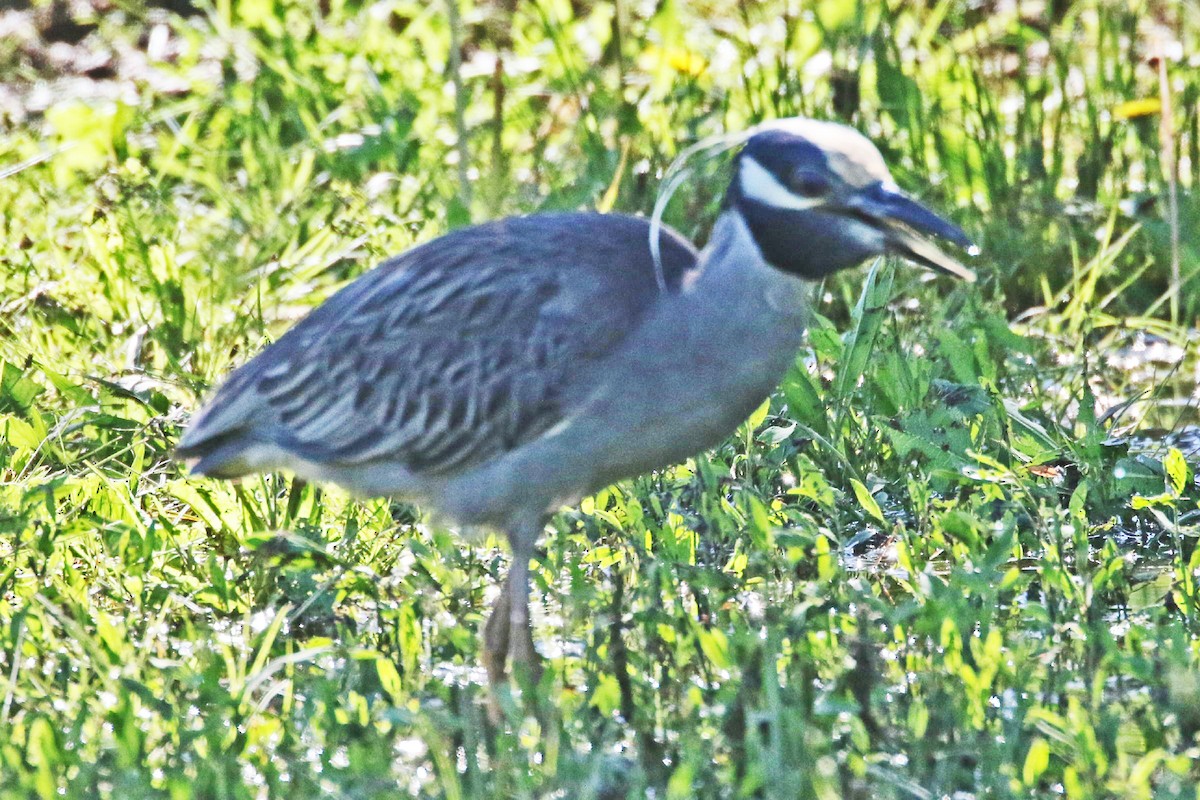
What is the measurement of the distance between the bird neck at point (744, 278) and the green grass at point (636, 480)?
536 millimetres

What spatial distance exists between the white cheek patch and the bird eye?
0.01 meters

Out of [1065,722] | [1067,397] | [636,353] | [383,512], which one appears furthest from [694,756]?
[1067,397]

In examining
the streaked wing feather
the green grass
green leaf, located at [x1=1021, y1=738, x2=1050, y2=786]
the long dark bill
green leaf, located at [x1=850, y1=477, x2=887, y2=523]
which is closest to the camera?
green leaf, located at [x1=1021, y1=738, x2=1050, y2=786]

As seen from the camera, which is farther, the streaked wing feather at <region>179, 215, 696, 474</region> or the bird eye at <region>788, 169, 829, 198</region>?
the streaked wing feather at <region>179, 215, 696, 474</region>

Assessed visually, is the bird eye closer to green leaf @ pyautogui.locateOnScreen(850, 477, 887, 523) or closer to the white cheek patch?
the white cheek patch

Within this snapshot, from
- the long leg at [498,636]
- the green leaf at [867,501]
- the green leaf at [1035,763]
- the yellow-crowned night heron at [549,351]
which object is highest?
the yellow-crowned night heron at [549,351]

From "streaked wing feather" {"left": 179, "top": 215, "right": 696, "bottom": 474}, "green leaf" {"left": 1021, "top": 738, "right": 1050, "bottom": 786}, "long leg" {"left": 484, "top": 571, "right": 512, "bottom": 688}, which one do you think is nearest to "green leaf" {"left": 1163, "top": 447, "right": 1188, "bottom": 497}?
"streaked wing feather" {"left": 179, "top": 215, "right": 696, "bottom": 474}

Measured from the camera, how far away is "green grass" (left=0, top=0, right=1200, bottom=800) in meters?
3.77

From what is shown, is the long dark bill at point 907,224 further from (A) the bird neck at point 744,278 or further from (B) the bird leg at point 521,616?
(B) the bird leg at point 521,616

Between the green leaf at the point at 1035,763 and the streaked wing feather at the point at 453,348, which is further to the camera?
the streaked wing feather at the point at 453,348

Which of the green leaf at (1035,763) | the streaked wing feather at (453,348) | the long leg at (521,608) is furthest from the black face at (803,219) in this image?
the green leaf at (1035,763)

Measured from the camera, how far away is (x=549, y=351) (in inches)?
167

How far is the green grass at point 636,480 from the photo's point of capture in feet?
12.4

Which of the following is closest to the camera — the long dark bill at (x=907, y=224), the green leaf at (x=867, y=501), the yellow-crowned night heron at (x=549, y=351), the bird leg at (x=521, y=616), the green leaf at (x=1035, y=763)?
the green leaf at (x=1035, y=763)
